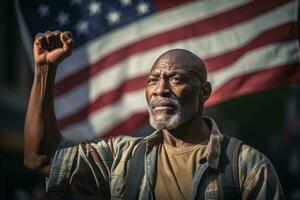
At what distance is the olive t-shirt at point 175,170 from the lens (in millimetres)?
4297

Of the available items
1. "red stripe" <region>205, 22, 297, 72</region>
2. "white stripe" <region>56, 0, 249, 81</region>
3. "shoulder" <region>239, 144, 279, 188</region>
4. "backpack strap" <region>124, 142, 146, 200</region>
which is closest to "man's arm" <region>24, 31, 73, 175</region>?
"backpack strap" <region>124, 142, 146, 200</region>

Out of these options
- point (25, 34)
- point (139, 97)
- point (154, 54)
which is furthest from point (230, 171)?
point (25, 34)

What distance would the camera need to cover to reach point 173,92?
4406 millimetres

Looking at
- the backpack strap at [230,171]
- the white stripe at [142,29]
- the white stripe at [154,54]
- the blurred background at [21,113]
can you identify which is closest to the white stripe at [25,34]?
the white stripe at [142,29]

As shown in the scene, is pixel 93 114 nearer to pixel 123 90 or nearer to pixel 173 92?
pixel 123 90

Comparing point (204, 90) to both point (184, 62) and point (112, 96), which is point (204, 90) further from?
point (112, 96)

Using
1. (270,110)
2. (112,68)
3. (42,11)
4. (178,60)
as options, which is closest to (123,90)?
(112,68)

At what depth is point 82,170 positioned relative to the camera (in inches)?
175

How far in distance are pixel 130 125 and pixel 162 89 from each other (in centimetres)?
256

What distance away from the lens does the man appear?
4.26 metres

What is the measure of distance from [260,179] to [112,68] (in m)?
3.10

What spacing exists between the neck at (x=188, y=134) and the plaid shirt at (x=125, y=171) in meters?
0.08

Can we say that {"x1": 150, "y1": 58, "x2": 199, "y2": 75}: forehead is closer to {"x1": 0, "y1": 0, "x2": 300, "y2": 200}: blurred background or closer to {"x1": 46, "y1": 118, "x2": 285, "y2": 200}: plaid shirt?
{"x1": 46, "y1": 118, "x2": 285, "y2": 200}: plaid shirt

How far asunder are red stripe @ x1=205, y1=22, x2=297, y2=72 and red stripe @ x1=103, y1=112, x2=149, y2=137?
0.75 meters
